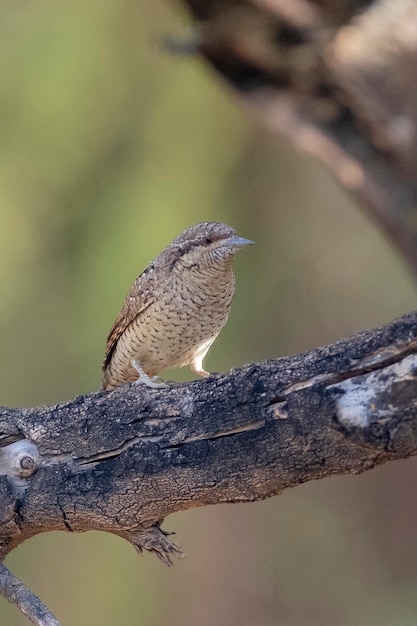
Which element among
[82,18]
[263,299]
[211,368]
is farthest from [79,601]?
[82,18]

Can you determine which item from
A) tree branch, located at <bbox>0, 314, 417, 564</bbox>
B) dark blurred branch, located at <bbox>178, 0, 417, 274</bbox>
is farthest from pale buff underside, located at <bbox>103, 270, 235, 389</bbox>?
dark blurred branch, located at <bbox>178, 0, 417, 274</bbox>

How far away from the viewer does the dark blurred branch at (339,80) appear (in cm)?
476

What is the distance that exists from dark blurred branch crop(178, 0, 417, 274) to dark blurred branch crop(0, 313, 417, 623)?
8.66 ft

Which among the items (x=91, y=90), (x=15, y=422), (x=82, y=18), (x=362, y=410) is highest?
(x=82, y=18)

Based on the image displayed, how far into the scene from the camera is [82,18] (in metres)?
7.64

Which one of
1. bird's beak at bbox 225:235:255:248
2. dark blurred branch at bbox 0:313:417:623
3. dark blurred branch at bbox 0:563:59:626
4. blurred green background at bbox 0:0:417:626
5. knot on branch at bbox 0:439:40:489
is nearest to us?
dark blurred branch at bbox 0:313:417:623

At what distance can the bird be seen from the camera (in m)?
3.56

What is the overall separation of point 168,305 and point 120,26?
5.08 m

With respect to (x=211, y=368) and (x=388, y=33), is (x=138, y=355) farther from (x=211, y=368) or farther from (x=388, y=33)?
(x=211, y=368)

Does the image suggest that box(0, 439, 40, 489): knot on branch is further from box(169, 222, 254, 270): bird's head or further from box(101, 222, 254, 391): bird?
box(169, 222, 254, 270): bird's head

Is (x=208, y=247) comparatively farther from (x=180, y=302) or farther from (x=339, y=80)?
(x=339, y=80)

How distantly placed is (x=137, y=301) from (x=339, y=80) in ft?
6.66

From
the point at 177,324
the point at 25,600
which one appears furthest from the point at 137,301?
the point at 25,600

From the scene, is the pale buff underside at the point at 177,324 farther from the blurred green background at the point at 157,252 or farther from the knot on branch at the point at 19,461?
the blurred green background at the point at 157,252
